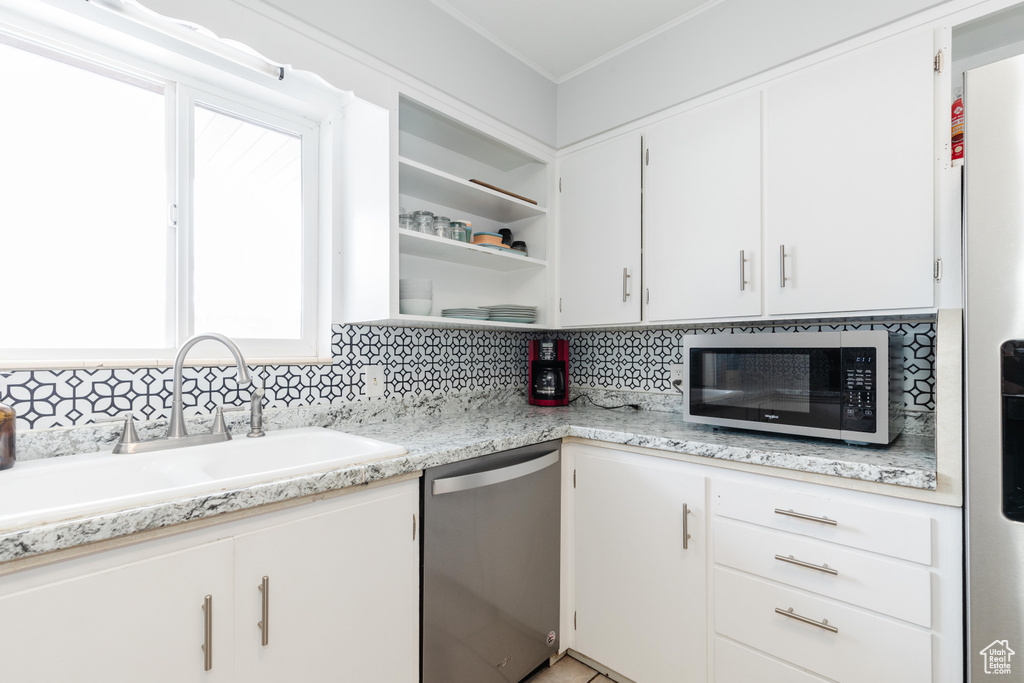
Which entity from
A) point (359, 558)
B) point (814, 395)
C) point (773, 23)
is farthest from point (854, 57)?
point (359, 558)

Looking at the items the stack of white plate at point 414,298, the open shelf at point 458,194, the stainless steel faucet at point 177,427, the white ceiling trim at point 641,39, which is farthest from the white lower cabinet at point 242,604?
the white ceiling trim at point 641,39

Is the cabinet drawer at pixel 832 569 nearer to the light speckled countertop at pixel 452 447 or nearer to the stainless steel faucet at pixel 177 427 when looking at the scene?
the light speckled countertop at pixel 452 447

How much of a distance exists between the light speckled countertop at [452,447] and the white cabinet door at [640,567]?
0.39ft

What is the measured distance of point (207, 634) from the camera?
94 centimetres

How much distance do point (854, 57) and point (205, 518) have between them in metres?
2.17

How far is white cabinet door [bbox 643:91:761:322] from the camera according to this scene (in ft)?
5.60

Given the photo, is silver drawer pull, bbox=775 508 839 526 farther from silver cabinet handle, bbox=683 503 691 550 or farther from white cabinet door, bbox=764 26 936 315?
white cabinet door, bbox=764 26 936 315

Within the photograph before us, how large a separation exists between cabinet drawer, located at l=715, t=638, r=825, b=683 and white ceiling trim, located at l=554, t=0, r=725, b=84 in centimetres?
220

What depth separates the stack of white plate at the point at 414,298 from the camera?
1829mm

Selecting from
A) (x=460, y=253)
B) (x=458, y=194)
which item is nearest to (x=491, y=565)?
(x=460, y=253)

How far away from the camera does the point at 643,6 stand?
1.80 meters

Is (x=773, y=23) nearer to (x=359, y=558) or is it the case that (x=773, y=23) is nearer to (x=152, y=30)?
(x=152, y=30)

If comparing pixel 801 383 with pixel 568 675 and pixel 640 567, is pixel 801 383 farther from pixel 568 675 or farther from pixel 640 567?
pixel 568 675

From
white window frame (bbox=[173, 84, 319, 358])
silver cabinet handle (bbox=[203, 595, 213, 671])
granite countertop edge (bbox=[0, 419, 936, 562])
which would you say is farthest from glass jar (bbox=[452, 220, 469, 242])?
silver cabinet handle (bbox=[203, 595, 213, 671])
